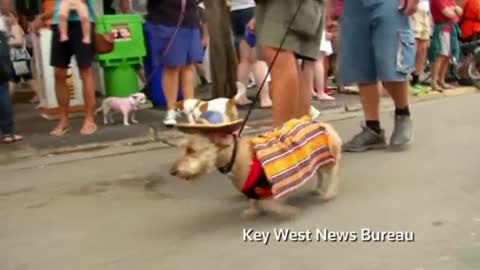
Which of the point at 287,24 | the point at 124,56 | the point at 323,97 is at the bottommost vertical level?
the point at 323,97

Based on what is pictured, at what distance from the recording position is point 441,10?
30.4ft

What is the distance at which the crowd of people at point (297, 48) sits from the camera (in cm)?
468

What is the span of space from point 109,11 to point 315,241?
6.81 meters

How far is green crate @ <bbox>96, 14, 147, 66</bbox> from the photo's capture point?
8.07 metres

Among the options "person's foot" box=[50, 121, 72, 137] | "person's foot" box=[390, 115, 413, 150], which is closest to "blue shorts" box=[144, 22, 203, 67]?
"person's foot" box=[50, 121, 72, 137]

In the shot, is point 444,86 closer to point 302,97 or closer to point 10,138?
point 302,97

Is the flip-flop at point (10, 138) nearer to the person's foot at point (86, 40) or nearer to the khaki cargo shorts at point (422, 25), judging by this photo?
the person's foot at point (86, 40)

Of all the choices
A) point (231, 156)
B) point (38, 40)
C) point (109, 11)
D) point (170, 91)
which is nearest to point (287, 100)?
point (231, 156)

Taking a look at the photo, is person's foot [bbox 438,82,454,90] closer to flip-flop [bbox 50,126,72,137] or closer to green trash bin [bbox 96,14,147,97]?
green trash bin [bbox 96,14,147,97]

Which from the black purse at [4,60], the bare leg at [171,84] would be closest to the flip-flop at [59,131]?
the black purse at [4,60]

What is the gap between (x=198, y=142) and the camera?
3.66 meters

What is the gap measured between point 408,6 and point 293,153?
194 cm

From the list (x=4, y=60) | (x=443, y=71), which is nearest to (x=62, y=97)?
(x=4, y=60)

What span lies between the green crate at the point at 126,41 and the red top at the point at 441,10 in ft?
12.2
